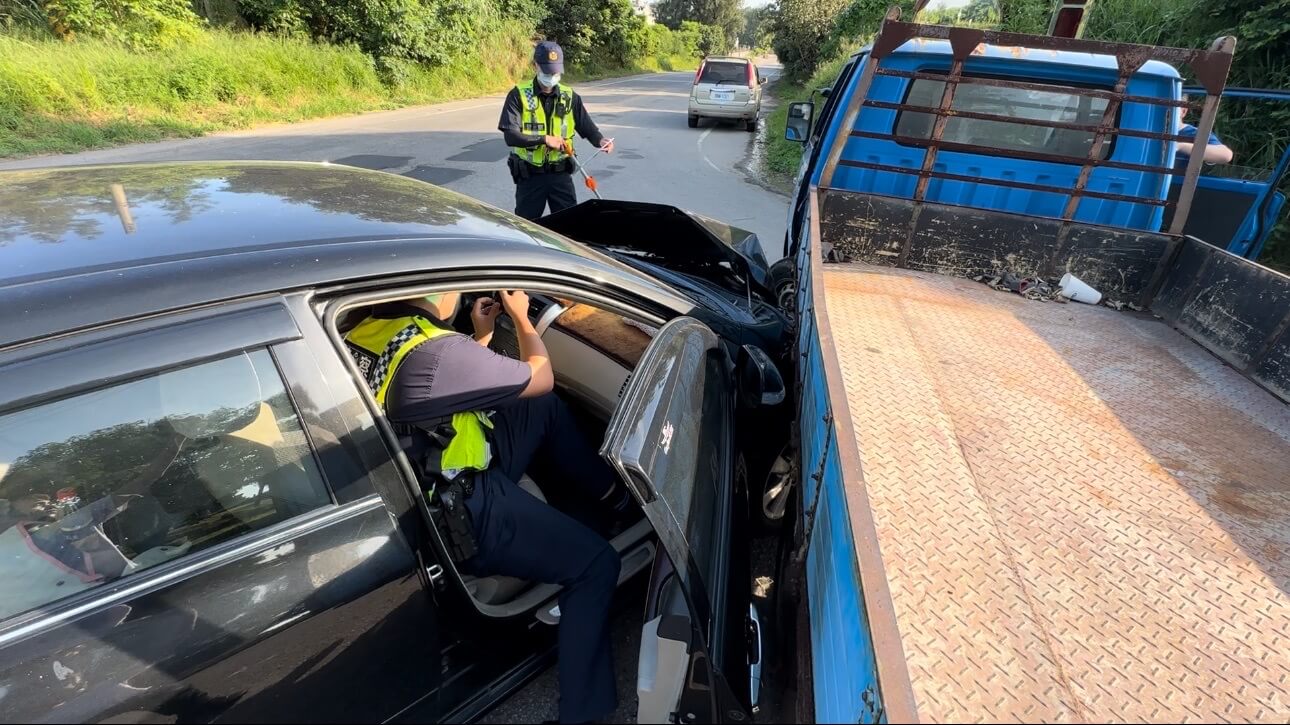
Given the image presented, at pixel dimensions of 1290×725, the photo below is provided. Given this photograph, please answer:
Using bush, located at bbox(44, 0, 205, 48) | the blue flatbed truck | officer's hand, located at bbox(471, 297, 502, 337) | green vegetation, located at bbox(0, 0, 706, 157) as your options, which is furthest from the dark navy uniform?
bush, located at bbox(44, 0, 205, 48)

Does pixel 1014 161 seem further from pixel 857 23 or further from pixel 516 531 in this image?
pixel 857 23

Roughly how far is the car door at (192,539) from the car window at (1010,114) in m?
3.71

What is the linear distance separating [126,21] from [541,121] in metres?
13.3

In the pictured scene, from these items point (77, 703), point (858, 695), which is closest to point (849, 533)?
point (858, 695)

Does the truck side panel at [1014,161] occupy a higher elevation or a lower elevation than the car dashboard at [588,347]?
Result: higher

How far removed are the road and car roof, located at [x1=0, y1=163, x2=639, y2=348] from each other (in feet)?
16.2

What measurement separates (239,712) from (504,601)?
Answer: 719mm

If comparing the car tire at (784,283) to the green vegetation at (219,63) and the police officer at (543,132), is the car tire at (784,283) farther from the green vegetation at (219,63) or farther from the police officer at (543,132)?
the green vegetation at (219,63)

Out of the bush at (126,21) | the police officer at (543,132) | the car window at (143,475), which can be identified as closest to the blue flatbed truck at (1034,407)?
the car window at (143,475)

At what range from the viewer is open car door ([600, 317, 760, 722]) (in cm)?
130

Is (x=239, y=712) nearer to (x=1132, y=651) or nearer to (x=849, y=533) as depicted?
(x=849, y=533)

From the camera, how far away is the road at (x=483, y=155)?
8086mm

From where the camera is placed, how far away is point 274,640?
1288 millimetres

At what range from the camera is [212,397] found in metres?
1.27
